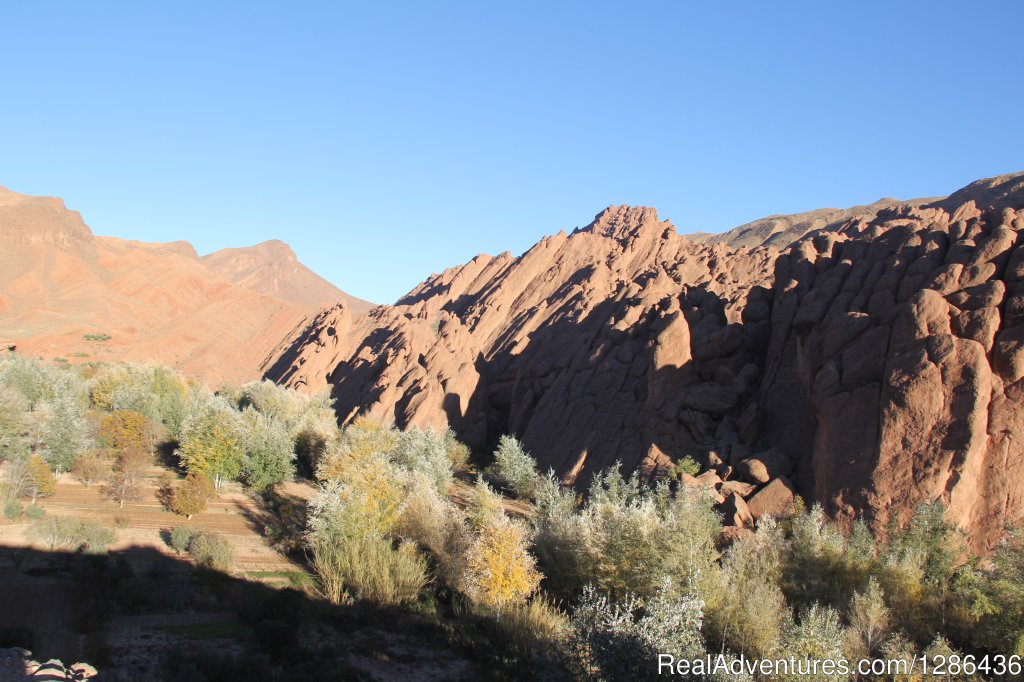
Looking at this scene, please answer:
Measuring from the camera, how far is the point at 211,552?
2691 cm

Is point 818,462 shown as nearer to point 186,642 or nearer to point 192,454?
point 186,642

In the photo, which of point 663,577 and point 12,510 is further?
point 12,510

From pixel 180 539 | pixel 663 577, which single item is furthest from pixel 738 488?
pixel 180 539

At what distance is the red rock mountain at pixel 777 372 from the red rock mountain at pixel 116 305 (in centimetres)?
1522

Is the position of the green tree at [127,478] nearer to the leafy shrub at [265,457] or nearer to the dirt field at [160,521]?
the dirt field at [160,521]

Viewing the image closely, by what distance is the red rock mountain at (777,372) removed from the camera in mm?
25109

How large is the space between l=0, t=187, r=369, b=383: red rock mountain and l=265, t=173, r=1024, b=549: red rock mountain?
1522 centimetres

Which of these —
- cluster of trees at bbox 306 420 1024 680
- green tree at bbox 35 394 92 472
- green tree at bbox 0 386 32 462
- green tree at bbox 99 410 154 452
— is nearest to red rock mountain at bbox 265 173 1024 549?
cluster of trees at bbox 306 420 1024 680

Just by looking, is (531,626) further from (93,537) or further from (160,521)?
(160,521)

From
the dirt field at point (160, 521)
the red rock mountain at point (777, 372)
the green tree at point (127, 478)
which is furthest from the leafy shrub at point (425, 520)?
the green tree at point (127, 478)

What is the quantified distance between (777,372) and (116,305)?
256ft

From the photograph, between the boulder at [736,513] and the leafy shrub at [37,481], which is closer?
the boulder at [736,513]

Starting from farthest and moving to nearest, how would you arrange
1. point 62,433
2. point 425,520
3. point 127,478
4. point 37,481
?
point 62,433 < point 127,478 < point 37,481 < point 425,520

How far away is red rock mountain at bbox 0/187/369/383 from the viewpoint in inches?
2955
